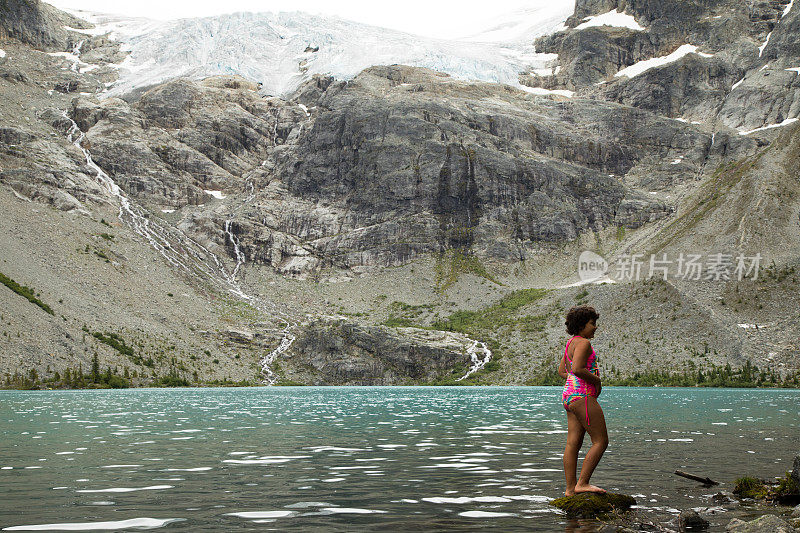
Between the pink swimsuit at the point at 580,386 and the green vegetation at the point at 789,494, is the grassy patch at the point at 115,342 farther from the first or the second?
the green vegetation at the point at 789,494

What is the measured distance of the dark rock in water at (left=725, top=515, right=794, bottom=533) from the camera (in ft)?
30.9

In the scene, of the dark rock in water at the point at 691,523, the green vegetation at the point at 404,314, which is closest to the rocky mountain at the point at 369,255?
the green vegetation at the point at 404,314

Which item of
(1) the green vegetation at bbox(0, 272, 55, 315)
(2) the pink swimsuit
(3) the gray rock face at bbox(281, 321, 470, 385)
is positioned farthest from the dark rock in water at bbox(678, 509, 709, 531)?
(3) the gray rock face at bbox(281, 321, 470, 385)

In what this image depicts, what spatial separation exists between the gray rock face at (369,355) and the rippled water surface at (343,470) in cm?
8640

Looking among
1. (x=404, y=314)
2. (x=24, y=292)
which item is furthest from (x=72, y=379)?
(x=404, y=314)

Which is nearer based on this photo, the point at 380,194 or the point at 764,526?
the point at 764,526

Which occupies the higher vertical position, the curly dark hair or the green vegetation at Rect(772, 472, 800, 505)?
the curly dark hair

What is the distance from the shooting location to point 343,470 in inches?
645

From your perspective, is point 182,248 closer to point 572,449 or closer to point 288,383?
point 288,383

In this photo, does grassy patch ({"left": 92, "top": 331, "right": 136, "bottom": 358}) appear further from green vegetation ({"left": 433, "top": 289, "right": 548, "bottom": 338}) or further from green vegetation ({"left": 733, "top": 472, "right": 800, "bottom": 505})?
green vegetation ({"left": 733, "top": 472, "right": 800, "bottom": 505})

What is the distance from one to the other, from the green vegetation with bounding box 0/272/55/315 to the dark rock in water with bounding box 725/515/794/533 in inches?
3849

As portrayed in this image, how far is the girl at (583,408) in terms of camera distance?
39.3ft

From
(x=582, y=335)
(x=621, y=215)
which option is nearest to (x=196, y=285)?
(x=621, y=215)

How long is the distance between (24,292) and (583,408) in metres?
98.3
